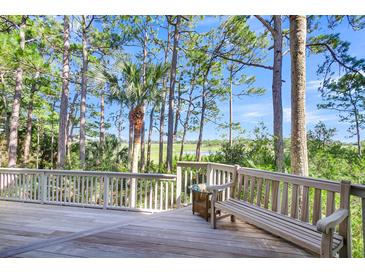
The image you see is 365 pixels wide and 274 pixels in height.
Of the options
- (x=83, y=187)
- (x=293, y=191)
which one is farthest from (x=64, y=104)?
(x=293, y=191)

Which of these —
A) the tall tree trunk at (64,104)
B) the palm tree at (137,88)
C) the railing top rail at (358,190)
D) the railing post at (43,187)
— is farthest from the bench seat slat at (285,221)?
the tall tree trunk at (64,104)

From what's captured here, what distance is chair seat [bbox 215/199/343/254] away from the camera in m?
1.66

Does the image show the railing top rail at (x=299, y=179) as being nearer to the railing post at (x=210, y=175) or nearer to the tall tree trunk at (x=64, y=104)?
the railing post at (x=210, y=175)

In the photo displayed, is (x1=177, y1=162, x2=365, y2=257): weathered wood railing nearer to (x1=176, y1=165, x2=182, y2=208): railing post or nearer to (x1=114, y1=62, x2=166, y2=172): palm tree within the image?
(x1=176, y1=165, x2=182, y2=208): railing post

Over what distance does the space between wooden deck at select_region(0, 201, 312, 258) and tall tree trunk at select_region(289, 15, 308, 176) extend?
3.94ft

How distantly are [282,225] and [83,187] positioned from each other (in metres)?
3.48

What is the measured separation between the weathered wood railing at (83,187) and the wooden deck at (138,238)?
654mm

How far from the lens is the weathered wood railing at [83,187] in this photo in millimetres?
3889

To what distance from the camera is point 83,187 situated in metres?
4.11

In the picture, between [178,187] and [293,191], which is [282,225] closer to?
[293,191]
